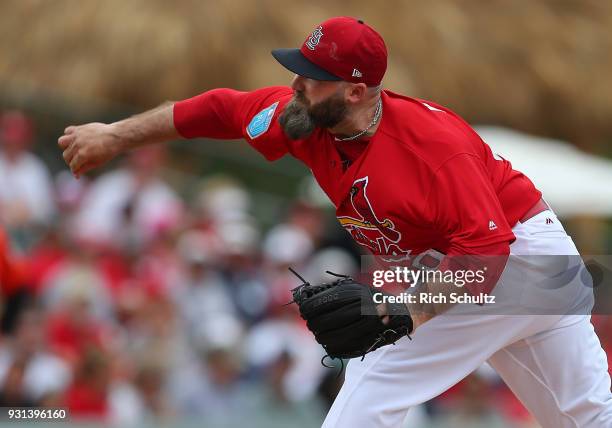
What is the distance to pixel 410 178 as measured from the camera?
4.39 m

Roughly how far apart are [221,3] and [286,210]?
12.2 ft

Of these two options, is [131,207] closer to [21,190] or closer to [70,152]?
[21,190]

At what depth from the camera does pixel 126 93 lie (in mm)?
13992

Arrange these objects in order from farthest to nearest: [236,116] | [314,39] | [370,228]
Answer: [236,116]
[370,228]
[314,39]

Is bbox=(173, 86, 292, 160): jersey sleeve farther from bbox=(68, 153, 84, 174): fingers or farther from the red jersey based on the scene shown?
bbox=(68, 153, 84, 174): fingers

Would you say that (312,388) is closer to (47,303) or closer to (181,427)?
(181,427)

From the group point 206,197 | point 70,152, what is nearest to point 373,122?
point 70,152

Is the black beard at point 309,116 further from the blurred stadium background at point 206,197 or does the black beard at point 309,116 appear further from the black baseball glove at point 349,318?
the blurred stadium background at point 206,197

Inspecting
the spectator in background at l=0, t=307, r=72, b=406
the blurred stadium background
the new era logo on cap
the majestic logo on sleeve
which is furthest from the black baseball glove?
the spectator in background at l=0, t=307, r=72, b=406

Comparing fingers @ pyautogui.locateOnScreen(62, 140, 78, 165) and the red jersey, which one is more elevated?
the red jersey

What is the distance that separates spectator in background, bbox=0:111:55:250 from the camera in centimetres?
959

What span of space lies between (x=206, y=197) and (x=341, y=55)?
708 centimetres

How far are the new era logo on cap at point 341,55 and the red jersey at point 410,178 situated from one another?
221 mm

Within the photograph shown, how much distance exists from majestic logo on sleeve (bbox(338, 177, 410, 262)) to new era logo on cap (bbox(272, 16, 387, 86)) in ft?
1.44
